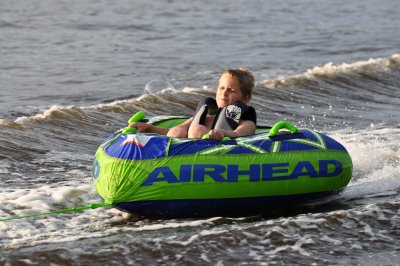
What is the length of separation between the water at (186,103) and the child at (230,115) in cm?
76

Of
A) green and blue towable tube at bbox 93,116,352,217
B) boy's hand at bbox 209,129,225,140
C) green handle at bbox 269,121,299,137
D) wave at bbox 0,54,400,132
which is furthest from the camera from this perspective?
wave at bbox 0,54,400,132

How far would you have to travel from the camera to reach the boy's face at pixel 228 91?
25.1 feet

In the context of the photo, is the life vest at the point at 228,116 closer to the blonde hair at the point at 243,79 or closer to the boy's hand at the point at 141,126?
the blonde hair at the point at 243,79

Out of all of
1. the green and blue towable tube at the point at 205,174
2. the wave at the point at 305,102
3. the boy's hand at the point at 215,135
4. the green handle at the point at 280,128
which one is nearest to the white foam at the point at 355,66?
the wave at the point at 305,102

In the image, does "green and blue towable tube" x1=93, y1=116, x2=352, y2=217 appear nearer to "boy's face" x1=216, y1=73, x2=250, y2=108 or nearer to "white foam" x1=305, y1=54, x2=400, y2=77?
"boy's face" x1=216, y1=73, x2=250, y2=108

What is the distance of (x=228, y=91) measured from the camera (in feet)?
25.2

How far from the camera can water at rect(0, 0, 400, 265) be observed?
660 cm

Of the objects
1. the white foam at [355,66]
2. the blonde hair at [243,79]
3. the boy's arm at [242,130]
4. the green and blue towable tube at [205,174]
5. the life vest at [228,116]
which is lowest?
the green and blue towable tube at [205,174]

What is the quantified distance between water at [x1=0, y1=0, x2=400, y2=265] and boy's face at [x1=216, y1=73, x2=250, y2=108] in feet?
3.33

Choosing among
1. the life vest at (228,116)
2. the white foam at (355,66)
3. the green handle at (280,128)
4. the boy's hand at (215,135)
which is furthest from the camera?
the white foam at (355,66)

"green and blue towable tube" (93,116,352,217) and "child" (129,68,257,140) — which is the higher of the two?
"child" (129,68,257,140)

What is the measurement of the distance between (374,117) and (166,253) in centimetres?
641

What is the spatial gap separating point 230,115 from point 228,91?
24 centimetres

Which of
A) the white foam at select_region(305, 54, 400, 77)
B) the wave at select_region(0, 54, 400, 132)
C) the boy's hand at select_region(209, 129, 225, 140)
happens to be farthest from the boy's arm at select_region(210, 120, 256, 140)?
the white foam at select_region(305, 54, 400, 77)
